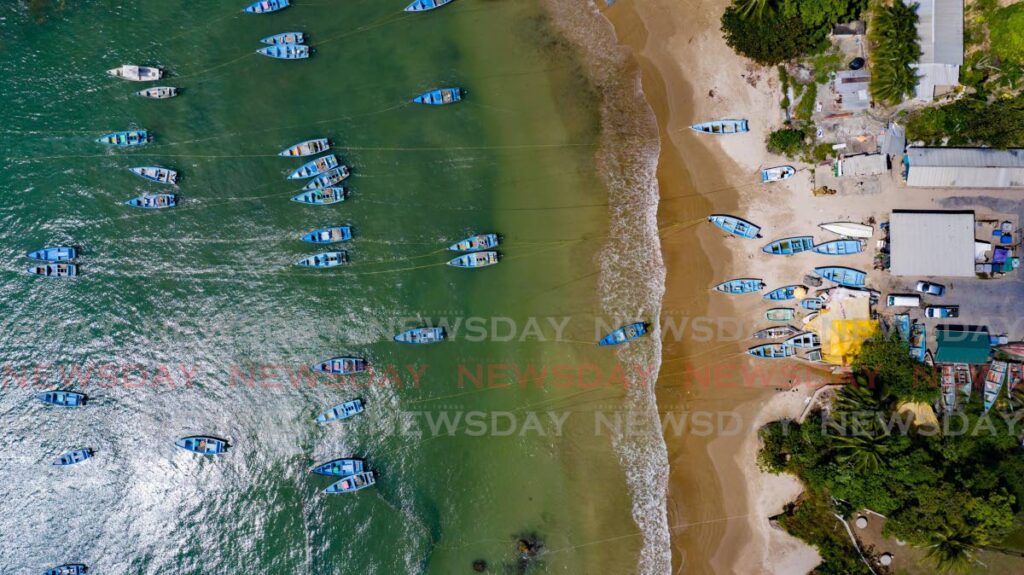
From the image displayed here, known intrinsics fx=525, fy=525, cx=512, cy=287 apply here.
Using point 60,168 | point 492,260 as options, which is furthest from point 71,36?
point 492,260

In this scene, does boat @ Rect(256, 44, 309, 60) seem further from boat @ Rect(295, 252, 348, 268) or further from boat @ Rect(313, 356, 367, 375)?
boat @ Rect(313, 356, 367, 375)

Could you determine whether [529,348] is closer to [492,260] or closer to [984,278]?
[492,260]

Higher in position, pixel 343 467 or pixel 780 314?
pixel 780 314

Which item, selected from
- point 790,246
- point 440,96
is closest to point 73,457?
point 440,96

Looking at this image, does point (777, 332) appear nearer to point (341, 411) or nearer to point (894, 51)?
point (894, 51)

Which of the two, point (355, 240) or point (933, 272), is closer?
point (933, 272)

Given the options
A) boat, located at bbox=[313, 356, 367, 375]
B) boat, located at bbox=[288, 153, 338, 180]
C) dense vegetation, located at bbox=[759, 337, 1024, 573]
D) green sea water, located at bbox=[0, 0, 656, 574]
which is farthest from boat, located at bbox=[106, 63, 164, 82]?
dense vegetation, located at bbox=[759, 337, 1024, 573]

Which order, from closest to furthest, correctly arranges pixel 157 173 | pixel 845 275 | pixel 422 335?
pixel 845 275 < pixel 422 335 < pixel 157 173
